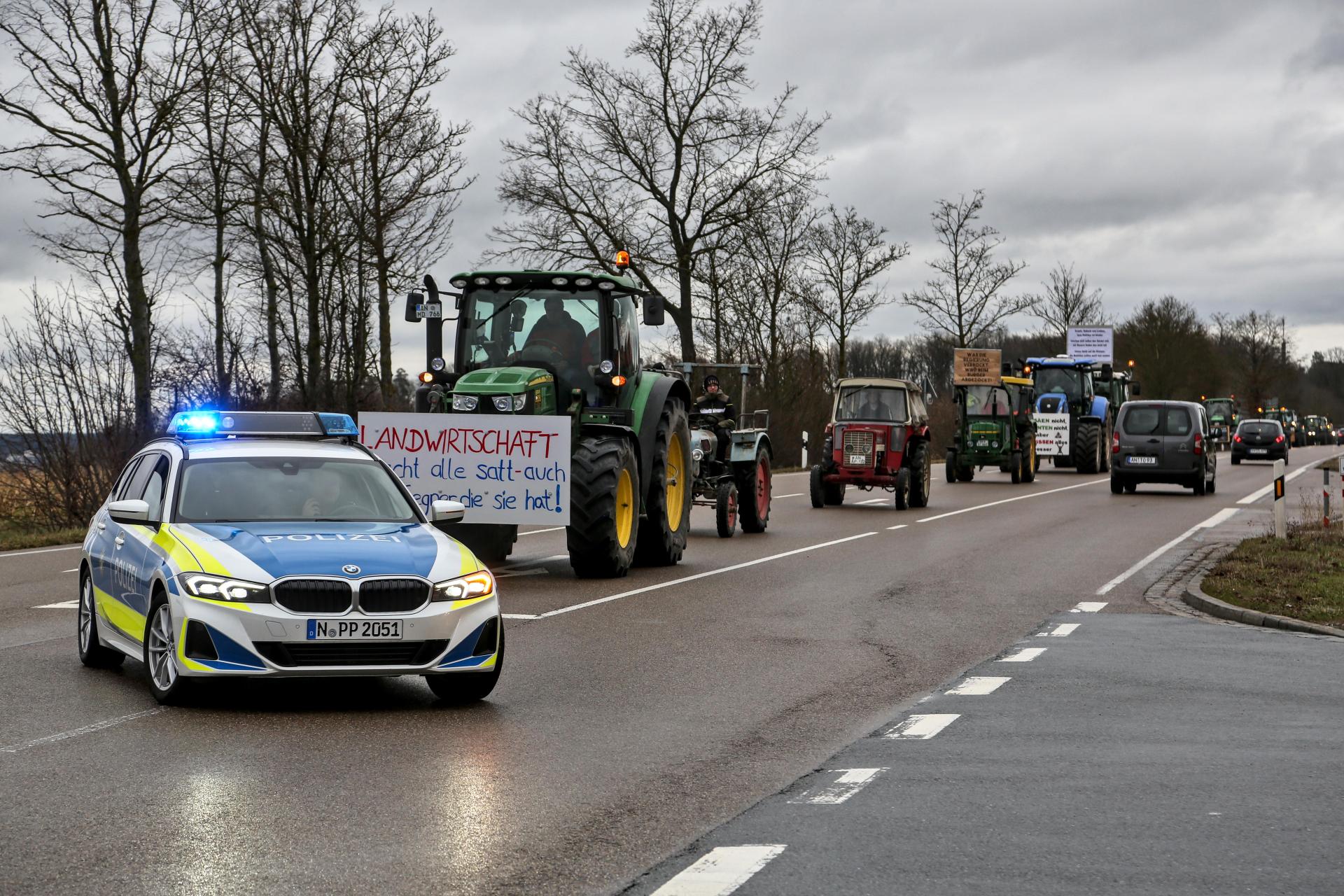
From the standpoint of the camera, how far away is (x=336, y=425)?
10625 mm

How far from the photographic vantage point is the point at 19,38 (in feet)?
99.9

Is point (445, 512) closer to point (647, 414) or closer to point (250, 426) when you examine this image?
point (250, 426)

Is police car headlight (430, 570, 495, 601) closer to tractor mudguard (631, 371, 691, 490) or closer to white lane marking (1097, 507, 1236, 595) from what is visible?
tractor mudguard (631, 371, 691, 490)

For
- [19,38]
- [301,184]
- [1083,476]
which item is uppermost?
[19,38]

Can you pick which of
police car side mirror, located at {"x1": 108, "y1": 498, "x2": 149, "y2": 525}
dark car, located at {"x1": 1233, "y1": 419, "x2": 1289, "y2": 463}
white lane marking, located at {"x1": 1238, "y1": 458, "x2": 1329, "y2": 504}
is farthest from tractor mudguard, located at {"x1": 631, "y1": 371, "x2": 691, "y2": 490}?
dark car, located at {"x1": 1233, "y1": 419, "x2": 1289, "y2": 463}

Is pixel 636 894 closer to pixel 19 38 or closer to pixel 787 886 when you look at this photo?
pixel 787 886

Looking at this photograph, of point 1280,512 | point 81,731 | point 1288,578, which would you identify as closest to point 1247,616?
point 1288,578

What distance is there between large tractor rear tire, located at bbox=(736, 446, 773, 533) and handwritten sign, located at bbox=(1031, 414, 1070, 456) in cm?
2446

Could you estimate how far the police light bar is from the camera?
34.0 feet

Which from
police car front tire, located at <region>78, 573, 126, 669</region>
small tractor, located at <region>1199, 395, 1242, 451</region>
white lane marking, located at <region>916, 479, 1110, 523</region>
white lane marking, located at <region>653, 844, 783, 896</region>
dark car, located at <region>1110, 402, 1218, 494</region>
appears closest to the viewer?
white lane marking, located at <region>653, 844, 783, 896</region>

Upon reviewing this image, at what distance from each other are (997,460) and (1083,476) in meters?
6.35

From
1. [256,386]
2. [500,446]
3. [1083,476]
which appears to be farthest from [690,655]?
[1083,476]

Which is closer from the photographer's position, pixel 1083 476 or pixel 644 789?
pixel 644 789

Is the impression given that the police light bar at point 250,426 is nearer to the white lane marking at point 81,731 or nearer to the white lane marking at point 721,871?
the white lane marking at point 81,731
